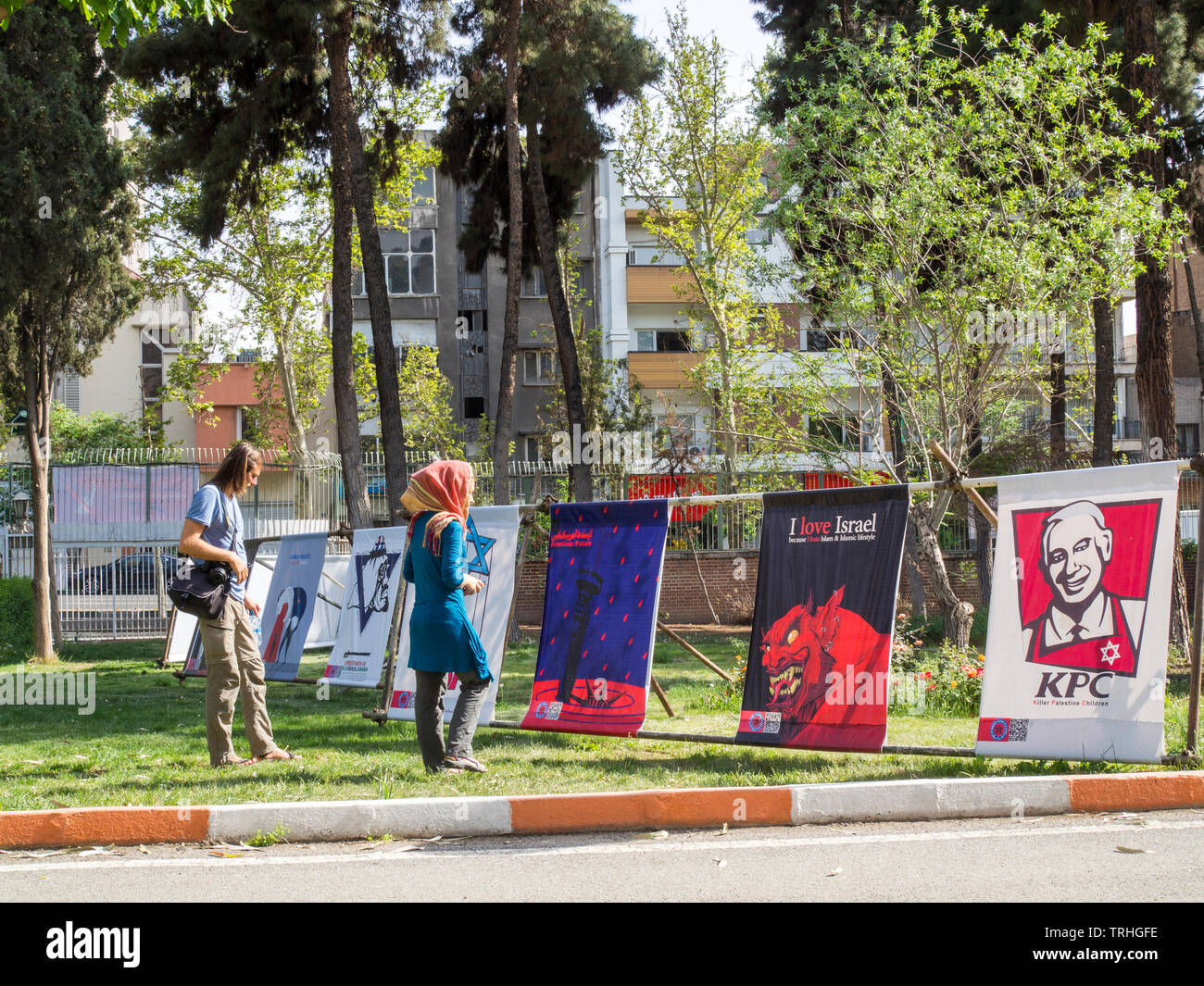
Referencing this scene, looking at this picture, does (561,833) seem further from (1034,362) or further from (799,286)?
(799,286)

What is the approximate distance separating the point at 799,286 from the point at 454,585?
11159 millimetres

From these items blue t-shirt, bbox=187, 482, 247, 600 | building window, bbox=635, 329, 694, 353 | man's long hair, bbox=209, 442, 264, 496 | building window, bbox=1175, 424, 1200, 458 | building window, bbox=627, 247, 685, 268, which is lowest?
blue t-shirt, bbox=187, 482, 247, 600

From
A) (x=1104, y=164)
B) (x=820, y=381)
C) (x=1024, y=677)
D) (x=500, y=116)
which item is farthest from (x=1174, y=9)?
(x=1024, y=677)

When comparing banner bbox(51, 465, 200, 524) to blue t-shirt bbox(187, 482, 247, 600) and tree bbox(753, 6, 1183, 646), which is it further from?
blue t-shirt bbox(187, 482, 247, 600)

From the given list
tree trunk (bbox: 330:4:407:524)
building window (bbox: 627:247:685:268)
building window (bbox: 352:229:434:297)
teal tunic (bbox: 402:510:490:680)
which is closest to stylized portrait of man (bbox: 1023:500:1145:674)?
teal tunic (bbox: 402:510:490:680)

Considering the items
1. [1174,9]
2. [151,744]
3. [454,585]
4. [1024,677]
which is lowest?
[151,744]

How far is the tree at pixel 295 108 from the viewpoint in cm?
1709

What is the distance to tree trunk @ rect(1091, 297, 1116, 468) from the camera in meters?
15.5

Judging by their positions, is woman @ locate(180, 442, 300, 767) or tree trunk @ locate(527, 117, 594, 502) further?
tree trunk @ locate(527, 117, 594, 502)

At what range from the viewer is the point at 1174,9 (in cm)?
1702

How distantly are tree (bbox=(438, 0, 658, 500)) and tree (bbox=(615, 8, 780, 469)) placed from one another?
457 centimetres

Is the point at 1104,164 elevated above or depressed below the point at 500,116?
below

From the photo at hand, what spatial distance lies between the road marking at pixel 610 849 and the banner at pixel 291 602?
22.0 feet
